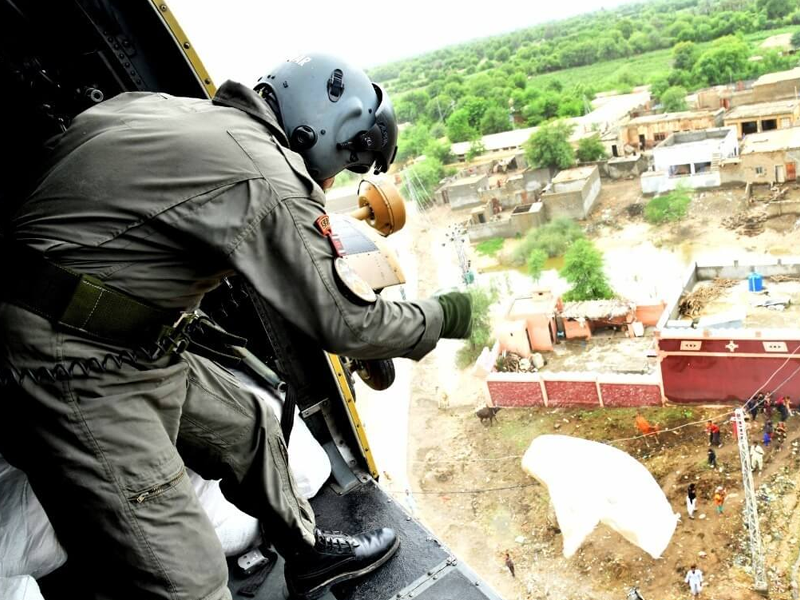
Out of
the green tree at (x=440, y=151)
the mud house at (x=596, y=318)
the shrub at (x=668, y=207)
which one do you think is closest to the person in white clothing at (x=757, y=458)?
the mud house at (x=596, y=318)

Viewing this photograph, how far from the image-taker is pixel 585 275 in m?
11.7

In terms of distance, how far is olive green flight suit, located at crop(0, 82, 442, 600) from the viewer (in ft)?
2.08

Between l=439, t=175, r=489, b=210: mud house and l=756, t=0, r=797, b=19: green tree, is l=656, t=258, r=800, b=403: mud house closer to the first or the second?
l=439, t=175, r=489, b=210: mud house

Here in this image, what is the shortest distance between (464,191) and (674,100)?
17.8 feet

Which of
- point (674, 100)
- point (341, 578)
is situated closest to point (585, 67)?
point (674, 100)

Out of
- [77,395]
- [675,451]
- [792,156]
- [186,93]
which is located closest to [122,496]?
[77,395]

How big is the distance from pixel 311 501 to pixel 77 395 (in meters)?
0.67

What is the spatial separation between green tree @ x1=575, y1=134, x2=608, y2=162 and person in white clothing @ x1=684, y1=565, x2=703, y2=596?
10.2 m

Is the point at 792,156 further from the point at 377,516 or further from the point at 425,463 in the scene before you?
the point at 377,516

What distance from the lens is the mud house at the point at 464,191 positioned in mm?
15062

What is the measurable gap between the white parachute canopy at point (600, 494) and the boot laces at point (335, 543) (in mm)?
5764

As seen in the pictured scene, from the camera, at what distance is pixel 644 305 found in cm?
988

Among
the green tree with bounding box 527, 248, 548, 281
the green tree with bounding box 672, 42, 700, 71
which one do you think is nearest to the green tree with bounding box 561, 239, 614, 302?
the green tree with bounding box 527, 248, 548, 281

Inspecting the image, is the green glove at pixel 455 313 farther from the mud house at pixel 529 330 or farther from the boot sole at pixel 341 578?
the mud house at pixel 529 330
